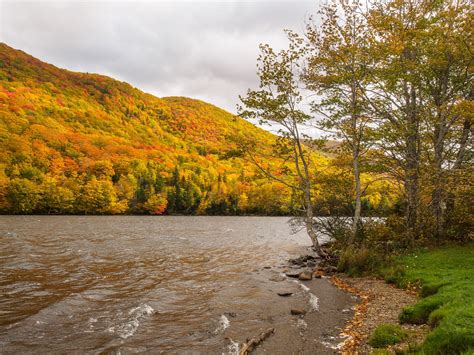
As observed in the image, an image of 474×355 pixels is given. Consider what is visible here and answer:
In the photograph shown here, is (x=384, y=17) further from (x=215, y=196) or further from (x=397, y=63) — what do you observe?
(x=215, y=196)

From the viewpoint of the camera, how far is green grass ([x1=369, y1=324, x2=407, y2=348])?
30.9 ft

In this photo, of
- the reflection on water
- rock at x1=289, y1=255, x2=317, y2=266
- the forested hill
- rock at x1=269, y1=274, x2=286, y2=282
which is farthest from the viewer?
the forested hill

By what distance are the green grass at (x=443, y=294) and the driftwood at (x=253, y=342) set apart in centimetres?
432

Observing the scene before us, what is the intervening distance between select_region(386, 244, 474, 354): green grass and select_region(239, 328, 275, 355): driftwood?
14.2ft

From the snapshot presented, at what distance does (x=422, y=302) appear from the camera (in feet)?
37.9

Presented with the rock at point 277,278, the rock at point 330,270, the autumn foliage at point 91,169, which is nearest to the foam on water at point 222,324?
the rock at point 277,278

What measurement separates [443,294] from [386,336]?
3659 millimetres

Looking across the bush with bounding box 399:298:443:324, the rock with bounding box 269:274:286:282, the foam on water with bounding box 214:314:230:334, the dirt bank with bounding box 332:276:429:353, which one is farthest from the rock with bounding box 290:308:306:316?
the rock with bounding box 269:274:286:282

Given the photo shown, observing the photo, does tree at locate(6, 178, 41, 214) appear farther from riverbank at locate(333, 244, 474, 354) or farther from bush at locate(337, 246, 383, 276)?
riverbank at locate(333, 244, 474, 354)

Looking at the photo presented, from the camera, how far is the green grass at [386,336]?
371 inches

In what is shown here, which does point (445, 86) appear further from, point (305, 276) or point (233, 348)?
point (233, 348)

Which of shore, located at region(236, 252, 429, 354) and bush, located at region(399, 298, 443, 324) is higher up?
bush, located at region(399, 298, 443, 324)

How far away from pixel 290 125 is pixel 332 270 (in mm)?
10004

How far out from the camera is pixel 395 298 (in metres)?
14.6
